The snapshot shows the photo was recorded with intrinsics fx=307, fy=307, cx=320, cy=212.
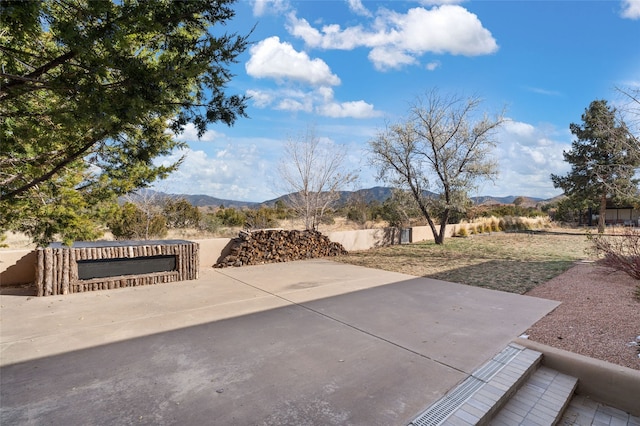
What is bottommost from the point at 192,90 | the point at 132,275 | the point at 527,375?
the point at 527,375

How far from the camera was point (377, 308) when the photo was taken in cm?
465

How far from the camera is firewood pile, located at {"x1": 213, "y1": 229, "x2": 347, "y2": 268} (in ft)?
27.2

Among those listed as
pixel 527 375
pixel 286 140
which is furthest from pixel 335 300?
pixel 286 140

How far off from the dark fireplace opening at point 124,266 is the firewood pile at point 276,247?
1.81m

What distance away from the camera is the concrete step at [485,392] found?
213 cm

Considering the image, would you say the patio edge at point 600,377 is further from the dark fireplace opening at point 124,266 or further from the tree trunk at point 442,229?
the tree trunk at point 442,229

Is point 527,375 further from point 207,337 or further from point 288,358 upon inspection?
point 207,337

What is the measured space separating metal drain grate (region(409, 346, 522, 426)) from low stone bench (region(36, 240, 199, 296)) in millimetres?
5639

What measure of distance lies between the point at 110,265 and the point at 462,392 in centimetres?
604

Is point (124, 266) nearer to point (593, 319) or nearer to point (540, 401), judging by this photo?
point (540, 401)

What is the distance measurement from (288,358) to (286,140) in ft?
35.5

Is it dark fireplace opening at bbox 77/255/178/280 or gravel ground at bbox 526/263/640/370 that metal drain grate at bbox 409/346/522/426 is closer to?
gravel ground at bbox 526/263/640/370

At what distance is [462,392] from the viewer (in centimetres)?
245

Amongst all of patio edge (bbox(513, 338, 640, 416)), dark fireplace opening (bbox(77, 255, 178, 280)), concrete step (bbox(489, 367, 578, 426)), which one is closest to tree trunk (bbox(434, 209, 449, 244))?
patio edge (bbox(513, 338, 640, 416))
